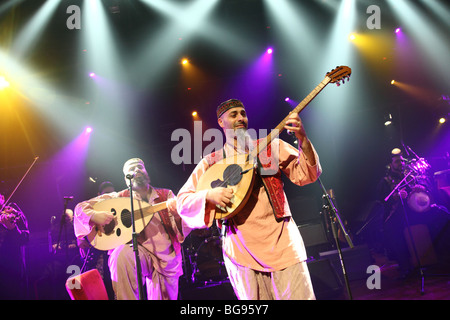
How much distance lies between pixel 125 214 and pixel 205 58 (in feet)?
17.6

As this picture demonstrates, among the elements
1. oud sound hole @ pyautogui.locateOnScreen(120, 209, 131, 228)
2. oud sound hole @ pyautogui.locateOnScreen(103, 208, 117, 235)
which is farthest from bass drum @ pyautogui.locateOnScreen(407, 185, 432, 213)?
oud sound hole @ pyautogui.locateOnScreen(103, 208, 117, 235)

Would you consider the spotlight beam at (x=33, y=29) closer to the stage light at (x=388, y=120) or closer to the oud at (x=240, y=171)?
the oud at (x=240, y=171)

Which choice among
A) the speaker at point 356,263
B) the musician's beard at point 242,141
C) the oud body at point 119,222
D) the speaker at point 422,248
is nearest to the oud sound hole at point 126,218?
the oud body at point 119,222

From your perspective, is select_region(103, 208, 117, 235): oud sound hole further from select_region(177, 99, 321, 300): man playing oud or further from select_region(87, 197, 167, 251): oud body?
select_region(177, 99, 321, 300): man playing oud

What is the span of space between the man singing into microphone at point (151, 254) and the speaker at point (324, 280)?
Answer: 94.6 inches

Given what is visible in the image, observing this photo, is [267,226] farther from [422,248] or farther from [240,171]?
[422,248]

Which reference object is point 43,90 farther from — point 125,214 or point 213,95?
point 125,214

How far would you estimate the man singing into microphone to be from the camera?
3.94 meters

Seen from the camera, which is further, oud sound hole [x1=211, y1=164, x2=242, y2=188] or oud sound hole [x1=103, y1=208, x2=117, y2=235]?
oud sound hole [x1=103, y1=208, x2=117, y2=235]

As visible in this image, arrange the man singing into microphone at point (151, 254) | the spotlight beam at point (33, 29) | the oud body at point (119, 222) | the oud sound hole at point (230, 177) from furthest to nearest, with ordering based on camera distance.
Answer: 1. the spotlight beam at point (33, 29)
2. the oud body at point (119, 222)
3. the man singing into microphone at point (151, 254)
4. the oud sound hole at point (230, 177)

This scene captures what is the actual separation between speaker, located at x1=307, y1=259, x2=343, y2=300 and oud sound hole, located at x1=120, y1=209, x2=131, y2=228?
304cm

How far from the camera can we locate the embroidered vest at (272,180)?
246 centimetres

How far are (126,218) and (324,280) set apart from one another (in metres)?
3.41

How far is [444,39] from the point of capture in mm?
7816
